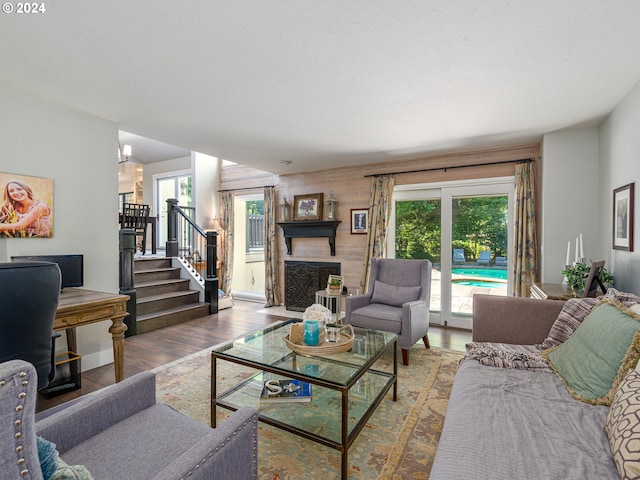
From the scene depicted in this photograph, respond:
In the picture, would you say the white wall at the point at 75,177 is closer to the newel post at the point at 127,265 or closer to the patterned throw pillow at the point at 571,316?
the newel post at the point at 127,265

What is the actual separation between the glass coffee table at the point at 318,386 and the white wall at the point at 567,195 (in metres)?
2.39

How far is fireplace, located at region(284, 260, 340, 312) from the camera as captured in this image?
A: 5.22m

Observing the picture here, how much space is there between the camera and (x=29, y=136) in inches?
105

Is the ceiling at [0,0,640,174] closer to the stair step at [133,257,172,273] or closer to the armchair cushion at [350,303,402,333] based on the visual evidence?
the armchair cushion at [350,303,402,333]

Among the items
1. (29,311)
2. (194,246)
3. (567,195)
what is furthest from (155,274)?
(567,195)

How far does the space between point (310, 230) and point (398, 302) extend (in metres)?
2.24

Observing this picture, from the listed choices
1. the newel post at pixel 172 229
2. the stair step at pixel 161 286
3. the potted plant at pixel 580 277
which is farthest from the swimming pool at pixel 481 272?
the newel post at pixel 172 229

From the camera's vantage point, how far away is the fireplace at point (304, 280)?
5.22 metres

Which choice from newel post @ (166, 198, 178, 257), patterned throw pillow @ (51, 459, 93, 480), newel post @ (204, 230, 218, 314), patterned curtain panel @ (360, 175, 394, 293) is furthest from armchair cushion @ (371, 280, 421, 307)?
newel post @ (166, 198, 178, 257)

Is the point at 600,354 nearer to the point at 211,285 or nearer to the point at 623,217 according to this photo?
the point at 623,217

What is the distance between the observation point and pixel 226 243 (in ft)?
20.9

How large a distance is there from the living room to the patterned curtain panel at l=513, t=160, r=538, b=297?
12 centimetres

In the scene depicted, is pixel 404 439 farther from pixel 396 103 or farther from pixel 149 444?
pixel 396 103

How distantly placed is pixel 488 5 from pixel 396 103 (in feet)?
3.79
